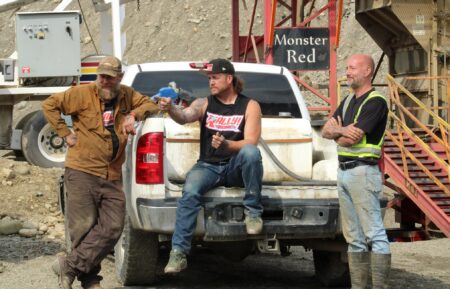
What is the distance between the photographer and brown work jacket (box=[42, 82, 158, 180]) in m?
7.37

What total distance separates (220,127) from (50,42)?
9.86 metres

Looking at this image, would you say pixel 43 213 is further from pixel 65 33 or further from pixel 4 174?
pixel 65 33

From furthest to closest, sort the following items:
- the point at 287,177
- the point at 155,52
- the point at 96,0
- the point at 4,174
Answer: the point at 155,52
the point at 96,0
the point at 4,174
the point at 287,177

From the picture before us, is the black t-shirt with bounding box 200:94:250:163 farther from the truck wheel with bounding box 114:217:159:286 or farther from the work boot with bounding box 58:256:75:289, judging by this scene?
the work boot with bounding box 58:256:75:289

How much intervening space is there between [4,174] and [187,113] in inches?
310

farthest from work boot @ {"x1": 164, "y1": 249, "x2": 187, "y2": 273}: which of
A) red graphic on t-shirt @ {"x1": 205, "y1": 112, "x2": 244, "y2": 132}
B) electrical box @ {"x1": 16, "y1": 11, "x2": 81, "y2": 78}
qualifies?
electrical box @ {"x1": 16, "y1": 11, "x2": 81, "y2": 78}

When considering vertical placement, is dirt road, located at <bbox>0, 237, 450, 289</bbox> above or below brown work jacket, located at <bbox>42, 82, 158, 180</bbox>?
below

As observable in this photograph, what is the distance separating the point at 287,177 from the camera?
7.85m

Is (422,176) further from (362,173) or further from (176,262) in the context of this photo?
(176,262)

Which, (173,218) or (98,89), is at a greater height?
(98,89)

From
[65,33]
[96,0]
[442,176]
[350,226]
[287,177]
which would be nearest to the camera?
[350,226]

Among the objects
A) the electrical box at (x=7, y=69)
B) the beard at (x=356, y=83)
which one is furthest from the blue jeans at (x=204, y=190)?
the electrical box at (x=7, y=69)

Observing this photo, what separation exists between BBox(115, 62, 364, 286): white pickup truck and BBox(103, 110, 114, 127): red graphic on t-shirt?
0.26 meters

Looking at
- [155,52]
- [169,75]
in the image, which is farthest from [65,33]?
[155,52]
